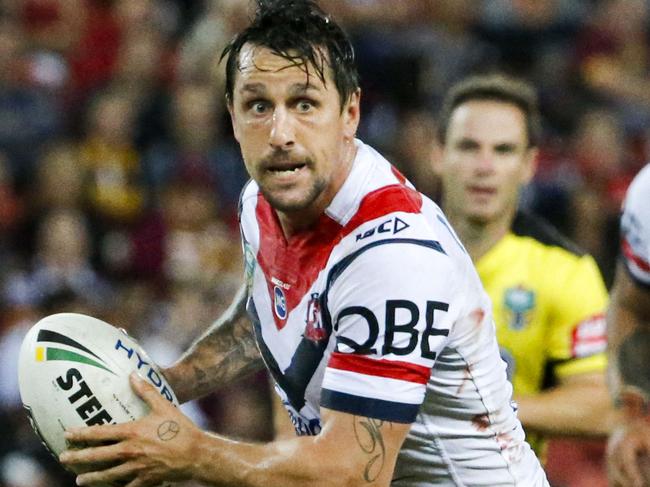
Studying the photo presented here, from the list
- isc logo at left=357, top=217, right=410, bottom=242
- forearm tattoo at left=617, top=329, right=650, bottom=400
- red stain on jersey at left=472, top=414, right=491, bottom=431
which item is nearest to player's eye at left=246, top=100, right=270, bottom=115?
isc logo at left=357, top=217, right=410, bottom=242

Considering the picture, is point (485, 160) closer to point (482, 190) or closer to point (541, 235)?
point (482, 190)

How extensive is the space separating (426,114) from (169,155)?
75.4 inches

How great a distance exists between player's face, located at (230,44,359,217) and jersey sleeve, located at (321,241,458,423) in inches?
10.6

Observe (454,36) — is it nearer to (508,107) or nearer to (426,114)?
(426,114)

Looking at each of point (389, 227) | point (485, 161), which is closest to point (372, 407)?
point (389, 227)

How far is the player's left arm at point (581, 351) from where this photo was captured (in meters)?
5.06

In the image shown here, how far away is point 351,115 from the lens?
3.59 metres

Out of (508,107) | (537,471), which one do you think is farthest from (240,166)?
(537,471)

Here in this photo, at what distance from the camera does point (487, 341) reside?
11.6ft

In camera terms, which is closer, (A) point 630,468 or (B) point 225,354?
(B) point 225,354

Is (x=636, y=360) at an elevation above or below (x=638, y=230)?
below

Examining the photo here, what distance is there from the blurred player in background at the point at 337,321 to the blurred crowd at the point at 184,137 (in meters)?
4.06

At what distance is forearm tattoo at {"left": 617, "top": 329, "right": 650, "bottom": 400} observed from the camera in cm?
496

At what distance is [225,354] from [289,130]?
1.07m
